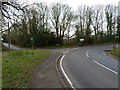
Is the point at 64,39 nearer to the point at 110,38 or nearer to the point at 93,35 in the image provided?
the point at 93,35

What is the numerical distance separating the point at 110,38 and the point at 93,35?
597 cm

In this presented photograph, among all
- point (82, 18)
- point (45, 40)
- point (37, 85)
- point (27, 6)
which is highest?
point (82, 18)

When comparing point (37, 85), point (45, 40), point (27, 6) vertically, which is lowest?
point (37, 85)

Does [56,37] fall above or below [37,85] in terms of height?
above

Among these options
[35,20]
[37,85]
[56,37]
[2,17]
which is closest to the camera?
[37,85]

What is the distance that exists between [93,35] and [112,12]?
10.2 metres

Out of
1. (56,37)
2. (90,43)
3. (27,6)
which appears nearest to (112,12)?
(90,43)

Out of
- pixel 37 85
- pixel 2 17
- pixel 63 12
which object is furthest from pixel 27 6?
pixel 63 12

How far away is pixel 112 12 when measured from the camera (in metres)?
52.5

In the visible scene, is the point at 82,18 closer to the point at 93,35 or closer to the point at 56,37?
the point at 93,35

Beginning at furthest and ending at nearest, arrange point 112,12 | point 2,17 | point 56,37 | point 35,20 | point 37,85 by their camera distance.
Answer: point 112,12, point 56,37, point 35,20, point 2,17, point 37,85

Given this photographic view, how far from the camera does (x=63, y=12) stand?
158ft

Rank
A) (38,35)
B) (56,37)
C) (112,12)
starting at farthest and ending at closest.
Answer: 1. (112,12)
2. (56,37)
3. (38,35)

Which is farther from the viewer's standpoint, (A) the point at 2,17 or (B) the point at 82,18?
(B) the point at 82,18
